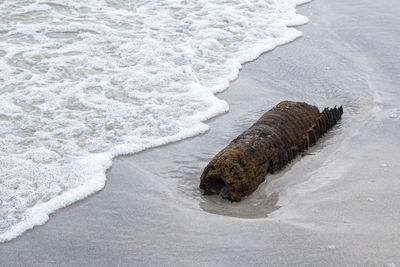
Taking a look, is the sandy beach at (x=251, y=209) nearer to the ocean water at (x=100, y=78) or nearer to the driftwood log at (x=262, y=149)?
the driftwood log at (x=262, y=149)

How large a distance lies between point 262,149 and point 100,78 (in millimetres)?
2561

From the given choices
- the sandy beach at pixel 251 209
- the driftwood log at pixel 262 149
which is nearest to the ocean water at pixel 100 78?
the sandy beach at pixel 251 209

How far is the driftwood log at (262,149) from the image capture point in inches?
128

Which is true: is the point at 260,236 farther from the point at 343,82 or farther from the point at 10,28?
the point at 10,28

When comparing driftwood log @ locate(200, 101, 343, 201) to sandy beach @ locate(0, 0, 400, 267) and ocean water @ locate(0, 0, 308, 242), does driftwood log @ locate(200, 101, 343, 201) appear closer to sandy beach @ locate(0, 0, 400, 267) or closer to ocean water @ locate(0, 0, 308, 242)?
sandy beach @ locate(0, 0, 400, 267)

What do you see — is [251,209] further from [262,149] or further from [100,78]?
[100,78]

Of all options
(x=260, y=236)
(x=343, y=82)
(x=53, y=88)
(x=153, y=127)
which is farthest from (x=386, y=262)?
(x=53, y=88)

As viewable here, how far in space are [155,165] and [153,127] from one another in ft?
2.11

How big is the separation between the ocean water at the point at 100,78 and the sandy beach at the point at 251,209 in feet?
0.65

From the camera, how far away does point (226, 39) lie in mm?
6820

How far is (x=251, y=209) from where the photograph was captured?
10.6 feet

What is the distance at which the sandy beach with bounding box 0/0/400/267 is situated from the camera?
8.97 ft

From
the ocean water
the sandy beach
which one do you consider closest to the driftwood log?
the sandy beach

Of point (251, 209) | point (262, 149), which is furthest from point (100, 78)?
point (251, 209)
